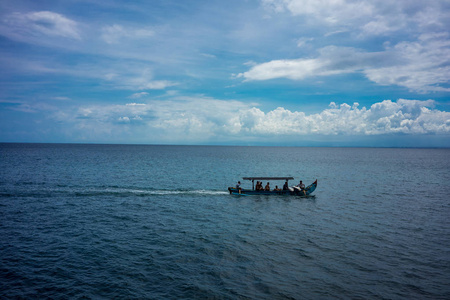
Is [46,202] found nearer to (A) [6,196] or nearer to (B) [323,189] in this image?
(A) [6,196]

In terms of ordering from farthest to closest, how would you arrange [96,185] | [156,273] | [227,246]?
→ [96,185] → [227,246] → [156,273]

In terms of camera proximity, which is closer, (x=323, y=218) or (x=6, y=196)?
(x=323, y=218)

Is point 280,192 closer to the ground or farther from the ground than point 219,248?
farther from the ground

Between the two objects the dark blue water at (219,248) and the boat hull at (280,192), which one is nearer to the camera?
the dark blue water at (219,248)

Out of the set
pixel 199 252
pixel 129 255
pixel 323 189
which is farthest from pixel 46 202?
pixel 323 189

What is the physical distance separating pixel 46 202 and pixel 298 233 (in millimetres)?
31613

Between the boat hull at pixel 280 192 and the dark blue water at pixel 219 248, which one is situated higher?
the boat hull at pixel 280 192

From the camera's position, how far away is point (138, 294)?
1491 cm

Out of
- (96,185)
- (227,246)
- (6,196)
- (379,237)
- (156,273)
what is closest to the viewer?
(156,273)

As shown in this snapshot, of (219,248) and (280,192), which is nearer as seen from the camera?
(219,248)

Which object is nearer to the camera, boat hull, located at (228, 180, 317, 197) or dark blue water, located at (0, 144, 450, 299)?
dark blue water, located at (0, 144, 450, 299)

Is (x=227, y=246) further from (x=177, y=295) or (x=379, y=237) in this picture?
(x=379, y=237)

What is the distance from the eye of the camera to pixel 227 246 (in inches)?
856

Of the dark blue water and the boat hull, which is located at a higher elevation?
the boat hull
